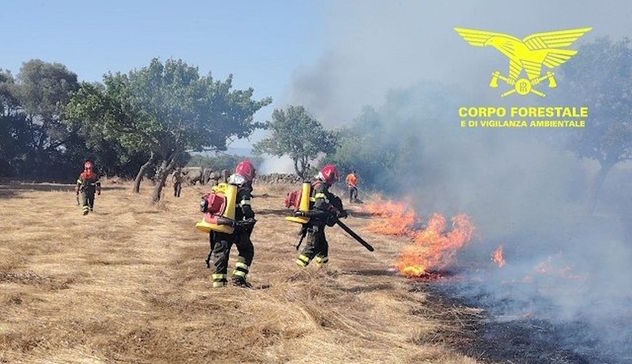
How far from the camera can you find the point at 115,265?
9.84 metres

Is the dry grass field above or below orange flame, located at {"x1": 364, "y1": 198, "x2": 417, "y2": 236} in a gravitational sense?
Result: below

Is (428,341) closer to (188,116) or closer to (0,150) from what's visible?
(188,116)

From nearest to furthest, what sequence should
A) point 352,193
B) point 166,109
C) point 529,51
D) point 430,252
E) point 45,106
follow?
point 430,252 → point 166,109 → point 529,51 → point 352,193 → point 45,106

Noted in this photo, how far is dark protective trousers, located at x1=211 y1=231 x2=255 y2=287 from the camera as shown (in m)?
8.47

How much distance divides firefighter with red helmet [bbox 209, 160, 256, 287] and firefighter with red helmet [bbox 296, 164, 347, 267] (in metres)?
1.66

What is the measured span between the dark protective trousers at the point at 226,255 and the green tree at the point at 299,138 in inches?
1514

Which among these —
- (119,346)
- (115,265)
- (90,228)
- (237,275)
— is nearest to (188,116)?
(90,228)

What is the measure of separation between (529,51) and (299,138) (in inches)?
1009

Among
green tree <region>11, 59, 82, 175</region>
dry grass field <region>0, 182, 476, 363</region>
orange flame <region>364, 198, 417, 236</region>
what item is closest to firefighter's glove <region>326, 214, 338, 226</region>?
dry grass field <region>0, 182, 476, 363</region>

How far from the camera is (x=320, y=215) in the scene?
1012 cm

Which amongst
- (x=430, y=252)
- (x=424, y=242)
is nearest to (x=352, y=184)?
(x=424, y=242)

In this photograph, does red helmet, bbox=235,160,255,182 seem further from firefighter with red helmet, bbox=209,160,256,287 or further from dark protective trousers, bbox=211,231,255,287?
dark protective trousers, bbox=211,231,255,287

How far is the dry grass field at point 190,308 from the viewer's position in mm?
5484

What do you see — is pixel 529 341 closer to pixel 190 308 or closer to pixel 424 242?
pixel 190 308
